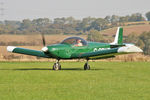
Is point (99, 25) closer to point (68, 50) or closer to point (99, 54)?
point (68, 50)

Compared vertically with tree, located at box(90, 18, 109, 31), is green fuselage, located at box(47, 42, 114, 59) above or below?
below

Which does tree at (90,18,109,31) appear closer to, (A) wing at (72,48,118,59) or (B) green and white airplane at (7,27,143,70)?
(B) green and white airplane at (7,27,143,70)

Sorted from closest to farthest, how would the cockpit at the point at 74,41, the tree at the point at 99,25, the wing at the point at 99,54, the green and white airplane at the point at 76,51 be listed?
the green and white airplane at the point at 76,51 < the wing at the point at 99,54 < the cockpit at the point at 74,41 < the tree at the point at 99,25

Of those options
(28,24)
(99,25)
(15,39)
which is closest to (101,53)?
(15,39)

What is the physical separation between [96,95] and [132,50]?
475 inches

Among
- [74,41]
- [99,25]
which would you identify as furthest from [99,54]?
[99,25]

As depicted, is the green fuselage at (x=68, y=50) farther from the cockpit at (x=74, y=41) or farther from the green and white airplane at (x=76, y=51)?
the cockpit at (x=74, y=41)

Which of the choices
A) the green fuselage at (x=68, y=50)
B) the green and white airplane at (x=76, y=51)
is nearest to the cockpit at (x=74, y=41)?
the green and white airplane at (x=76, y=51)

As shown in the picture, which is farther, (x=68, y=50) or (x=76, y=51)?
(x=76, y=51)

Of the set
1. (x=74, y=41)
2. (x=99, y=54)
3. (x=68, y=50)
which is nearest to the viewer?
(x=99, y=54)

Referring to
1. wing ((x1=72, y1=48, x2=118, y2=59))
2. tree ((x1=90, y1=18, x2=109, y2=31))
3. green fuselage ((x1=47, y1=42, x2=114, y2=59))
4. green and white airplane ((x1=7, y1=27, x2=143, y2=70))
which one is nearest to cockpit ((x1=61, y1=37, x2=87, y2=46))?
green and white airplane ((x1=7, y1=27, x2=143, y2=70))

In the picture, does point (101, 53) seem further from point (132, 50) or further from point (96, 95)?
point (96, 95)

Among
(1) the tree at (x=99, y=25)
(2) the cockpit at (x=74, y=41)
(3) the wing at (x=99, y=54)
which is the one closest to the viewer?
(3) the wing at (x=99, y=54)

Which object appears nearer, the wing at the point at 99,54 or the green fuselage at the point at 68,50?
the wing at the point at 99,54
